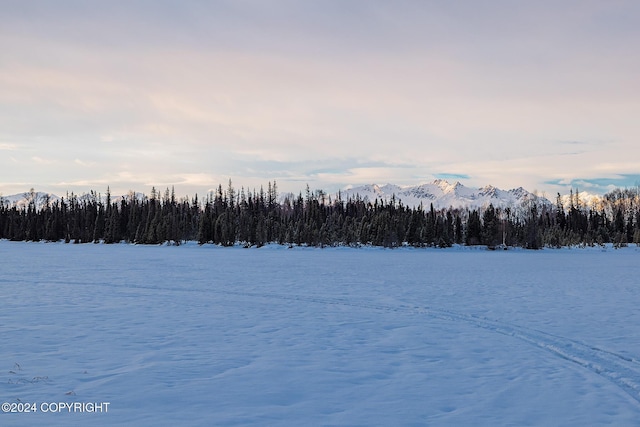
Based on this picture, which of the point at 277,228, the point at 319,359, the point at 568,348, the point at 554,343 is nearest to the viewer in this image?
the point at 319,359

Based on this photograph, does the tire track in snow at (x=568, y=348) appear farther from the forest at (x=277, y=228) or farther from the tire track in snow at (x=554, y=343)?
the forest at (x=277, y=228)

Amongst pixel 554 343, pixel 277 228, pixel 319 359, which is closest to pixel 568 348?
pixel 554 343

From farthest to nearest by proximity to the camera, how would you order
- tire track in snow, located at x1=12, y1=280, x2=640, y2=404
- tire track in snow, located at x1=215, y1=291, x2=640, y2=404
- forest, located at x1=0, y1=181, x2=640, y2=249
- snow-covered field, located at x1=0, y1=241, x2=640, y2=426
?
forest, located at x1=0, y1=181, x2=640, y2=249
tire track in snow, located at x1=12, y1=280, x2=640, y2=404
tire track in snow, located at x1=215, y1=291, x2=640, y2=404
snow-covered field, located at x1=0, y1=241, x2=640, y2=426

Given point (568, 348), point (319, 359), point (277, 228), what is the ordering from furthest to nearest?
point (277, 228)
point (568, 348)
point (319, 359)

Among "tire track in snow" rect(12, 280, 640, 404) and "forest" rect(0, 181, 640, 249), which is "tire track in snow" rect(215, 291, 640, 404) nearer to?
"tire track in snow" rect(12, 280, 640, 404)

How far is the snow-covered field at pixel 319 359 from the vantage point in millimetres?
7391

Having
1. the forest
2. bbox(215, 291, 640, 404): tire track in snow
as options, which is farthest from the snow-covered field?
the forest

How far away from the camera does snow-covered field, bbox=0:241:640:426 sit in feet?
24.2

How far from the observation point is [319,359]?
10.7 metres

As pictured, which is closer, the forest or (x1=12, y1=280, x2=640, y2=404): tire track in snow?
(x1=12, y1=280, x2=640, y2=404): tire track in snow

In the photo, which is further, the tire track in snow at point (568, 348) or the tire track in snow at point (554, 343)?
the tire track in snow at point (554, 343)

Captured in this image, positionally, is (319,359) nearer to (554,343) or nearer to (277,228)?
(554,343)

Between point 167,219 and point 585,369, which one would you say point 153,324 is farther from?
point 167,219

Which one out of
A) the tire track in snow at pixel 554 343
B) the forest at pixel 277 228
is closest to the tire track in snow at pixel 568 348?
the tire track in snow at pixel 554 343
